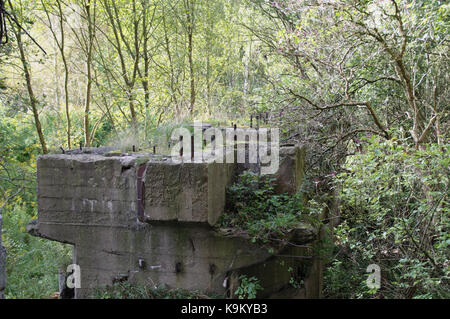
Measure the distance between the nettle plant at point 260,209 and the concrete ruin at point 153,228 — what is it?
138mm

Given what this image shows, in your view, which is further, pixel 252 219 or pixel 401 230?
pixel 252 219

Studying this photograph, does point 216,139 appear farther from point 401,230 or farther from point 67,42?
point 67,42

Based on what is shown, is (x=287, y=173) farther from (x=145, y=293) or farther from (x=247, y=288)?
(x=145, y=293)

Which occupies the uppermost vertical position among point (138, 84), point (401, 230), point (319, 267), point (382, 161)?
point (138, 84)

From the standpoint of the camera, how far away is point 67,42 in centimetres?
1274

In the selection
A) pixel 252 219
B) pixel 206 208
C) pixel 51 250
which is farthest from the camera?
pixel 51 250

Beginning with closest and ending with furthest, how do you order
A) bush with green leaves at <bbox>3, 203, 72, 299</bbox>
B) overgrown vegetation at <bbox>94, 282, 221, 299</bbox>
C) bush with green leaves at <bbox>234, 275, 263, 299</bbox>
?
bush with green leaves at <bbox>234, 275, 263, 299</bbox>, overgrown vegetation at <bbox>94, 282, 221, 299</bbox>, bush with green leaves at <bbox>3, 203, 72, 299</bbox>

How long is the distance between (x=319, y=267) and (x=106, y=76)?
6900mm

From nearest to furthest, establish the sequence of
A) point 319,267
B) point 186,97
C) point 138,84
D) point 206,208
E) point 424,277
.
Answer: point 424,277 → point 206,208 → point 319,267 → point 138,84 → point 186,97

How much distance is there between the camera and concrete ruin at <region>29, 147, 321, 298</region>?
151 inches

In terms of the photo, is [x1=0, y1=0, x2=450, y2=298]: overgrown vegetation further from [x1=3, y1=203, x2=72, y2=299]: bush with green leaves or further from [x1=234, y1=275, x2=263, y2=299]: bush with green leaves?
[x1=234, y1=275, x2=263, y2=299]: bush with green leaves

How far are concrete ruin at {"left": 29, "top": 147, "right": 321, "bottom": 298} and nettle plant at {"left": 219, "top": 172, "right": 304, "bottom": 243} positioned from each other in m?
0.14

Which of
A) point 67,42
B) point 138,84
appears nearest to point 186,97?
point 138,84

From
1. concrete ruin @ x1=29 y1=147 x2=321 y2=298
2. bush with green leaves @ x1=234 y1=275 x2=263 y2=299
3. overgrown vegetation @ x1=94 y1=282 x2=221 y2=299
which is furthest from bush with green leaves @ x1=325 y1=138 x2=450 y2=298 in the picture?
overgrown vegetation @ x1=94 y1=282 x2=221 y2=299
